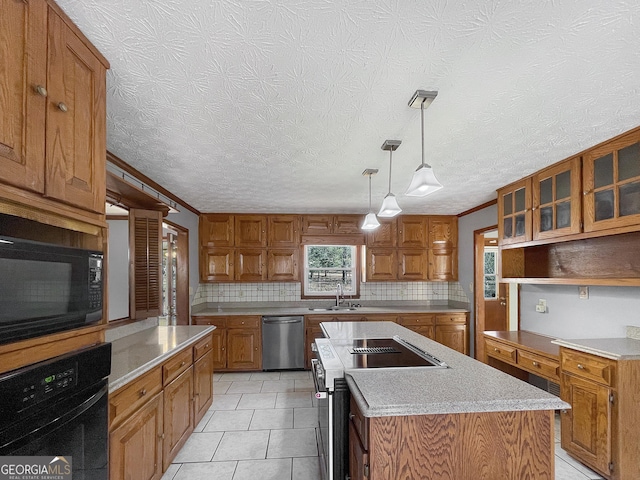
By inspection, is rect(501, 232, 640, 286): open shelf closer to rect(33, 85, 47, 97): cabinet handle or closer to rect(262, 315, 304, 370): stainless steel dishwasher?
rect(262, 315, 304, 370): stainless steel dishwasher

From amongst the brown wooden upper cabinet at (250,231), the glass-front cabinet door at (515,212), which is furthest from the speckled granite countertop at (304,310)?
the glass-front cabinet door at (515,212)

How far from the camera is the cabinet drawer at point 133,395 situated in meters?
1.73

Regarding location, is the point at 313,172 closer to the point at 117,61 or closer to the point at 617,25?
the point at 117,61

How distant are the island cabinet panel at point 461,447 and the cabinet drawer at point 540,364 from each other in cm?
155

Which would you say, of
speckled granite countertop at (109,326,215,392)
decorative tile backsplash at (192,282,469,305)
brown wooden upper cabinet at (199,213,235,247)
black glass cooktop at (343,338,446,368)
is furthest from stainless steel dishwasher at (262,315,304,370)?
black glass cooktop at (343,338,446,368)

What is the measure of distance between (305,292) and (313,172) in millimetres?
2832

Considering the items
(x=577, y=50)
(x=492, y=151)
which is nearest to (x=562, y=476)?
(x=492, y=151)

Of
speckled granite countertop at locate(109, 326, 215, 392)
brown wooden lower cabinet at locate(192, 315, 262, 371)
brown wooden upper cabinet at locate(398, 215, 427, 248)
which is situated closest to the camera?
speckled granite countertop at locate(109, 326, 215, 392)

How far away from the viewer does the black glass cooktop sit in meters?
2.08

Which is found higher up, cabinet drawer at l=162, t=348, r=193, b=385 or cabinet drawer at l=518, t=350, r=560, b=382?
cabinet drawer at l=162, t=348, r=193, b=385

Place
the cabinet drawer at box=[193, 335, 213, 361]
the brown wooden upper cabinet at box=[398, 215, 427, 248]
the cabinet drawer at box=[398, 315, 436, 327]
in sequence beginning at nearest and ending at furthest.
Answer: the cabinet drawer at box=[193, 335, 213, 361] < the cabinet drawer at box=[398, 315, 436, 327] < the brown wooden upper cabinet at box=[398, 215, 427, 248]

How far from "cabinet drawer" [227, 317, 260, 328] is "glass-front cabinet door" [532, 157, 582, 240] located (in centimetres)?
348

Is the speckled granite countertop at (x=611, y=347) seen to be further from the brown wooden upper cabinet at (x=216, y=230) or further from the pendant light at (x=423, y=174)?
the brown wooden upper cabinet at (x=216, y=230)

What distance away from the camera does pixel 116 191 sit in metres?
2.80
